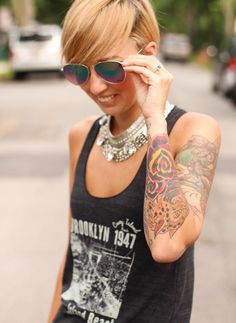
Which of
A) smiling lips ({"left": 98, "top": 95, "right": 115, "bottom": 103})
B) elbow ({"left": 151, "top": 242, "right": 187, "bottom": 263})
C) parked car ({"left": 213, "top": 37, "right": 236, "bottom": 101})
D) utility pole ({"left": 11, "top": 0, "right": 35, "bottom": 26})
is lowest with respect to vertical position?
utility pole ({"left": 11, "top": 0, "right": 35, "bottom": 26})

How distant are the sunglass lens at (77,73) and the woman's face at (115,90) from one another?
0.02 metres

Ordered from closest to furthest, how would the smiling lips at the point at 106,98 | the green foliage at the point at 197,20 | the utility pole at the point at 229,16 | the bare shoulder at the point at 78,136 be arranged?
the smiling lips at the point at 106,98
the bare shoulder at the point at 78,136
the utility pole at the point at 229,16
the green foliage at the point at 197,20

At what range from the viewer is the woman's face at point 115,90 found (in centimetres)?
190

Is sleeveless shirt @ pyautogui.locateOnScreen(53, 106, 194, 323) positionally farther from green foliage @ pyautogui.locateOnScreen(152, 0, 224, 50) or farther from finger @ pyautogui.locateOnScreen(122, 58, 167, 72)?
green foliage @ pyautogui.locateOnScreen(152, 0, 224, 50)

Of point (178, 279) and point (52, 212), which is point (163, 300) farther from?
point (52, 212)

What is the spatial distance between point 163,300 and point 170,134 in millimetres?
445

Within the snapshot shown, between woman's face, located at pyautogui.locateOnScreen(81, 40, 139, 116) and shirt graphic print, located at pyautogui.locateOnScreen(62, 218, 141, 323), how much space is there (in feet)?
1.04

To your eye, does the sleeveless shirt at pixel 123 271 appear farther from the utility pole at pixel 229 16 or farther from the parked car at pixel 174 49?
the parked car at pixel 174 49

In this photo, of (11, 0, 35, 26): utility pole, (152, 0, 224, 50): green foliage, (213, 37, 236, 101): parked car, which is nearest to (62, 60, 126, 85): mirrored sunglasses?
(213, 37, 236, 101): parked car

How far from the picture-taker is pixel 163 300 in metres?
1.91

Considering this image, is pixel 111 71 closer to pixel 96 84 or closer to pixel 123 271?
pixel 96 84

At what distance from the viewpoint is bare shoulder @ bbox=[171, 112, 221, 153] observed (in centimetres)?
192

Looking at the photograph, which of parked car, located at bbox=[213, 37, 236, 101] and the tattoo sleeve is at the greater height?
the tattoo sleeve

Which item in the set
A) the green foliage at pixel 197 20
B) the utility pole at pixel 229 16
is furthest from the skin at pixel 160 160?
the green foliage at pixel 197 20
